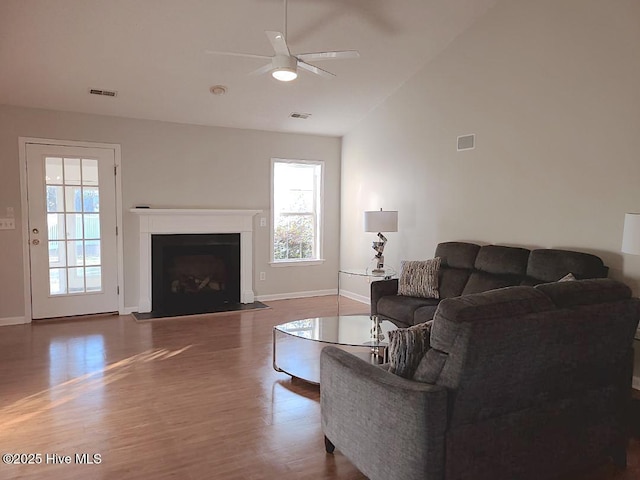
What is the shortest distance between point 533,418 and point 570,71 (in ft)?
9.63

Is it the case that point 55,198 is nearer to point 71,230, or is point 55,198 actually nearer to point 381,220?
point 71,230

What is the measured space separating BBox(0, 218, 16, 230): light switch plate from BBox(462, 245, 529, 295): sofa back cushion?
15.6 feet

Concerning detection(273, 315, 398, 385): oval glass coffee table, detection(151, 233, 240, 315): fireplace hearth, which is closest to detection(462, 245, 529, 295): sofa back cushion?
detection(273, 315, 398, 385): oval glass coffee table

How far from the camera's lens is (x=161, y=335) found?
4.75m

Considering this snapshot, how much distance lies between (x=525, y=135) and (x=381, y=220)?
5.88ft

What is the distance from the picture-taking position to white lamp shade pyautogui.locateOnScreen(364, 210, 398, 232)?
17.6 ft

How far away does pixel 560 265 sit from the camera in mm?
3543

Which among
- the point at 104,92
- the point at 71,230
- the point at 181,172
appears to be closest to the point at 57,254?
A: the point at 71,230

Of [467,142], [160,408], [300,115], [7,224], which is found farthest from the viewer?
[300,115]

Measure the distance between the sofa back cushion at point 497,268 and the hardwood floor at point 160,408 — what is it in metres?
1.58

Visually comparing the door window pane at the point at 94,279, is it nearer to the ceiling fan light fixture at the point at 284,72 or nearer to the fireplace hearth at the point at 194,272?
the fireplace hearth at the point at 194,272

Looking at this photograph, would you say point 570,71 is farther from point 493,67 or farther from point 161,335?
point 161,335

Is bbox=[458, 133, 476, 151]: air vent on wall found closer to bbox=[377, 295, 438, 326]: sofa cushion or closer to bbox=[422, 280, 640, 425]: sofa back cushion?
bbox=[377, 295, 438, 326]: sofa cushion

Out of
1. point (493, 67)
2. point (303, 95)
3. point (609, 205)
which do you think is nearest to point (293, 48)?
point (303, 95)
